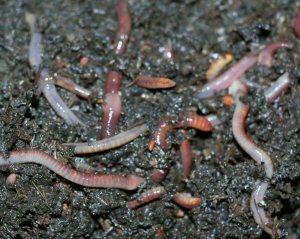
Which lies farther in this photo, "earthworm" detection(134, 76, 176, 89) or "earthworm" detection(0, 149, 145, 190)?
"earthworm" detection(134, 76, 176, 89)

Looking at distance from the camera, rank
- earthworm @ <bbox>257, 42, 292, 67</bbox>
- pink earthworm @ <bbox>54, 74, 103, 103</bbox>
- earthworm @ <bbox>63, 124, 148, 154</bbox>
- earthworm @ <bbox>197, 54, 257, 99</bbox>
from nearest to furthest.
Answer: earthworm @ <bbox>63, 124, 148, 154</bbox> < pink earthworm @ <bbox>54, 74, 103, 103</bbox> < earthworm @ <bbox>197, 54, 257, 99</bbox> < earthworm @ <bbox>257, 42, 292, 67</bbox>

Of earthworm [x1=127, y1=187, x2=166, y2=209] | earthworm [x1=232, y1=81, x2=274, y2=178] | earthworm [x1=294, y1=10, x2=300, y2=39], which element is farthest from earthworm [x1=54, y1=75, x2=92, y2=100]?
earthworm [x1=294, y1=10, x2=300, y2=39]

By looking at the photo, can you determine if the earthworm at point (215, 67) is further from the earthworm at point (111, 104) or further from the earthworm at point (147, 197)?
the earthworm at point (147, 197)

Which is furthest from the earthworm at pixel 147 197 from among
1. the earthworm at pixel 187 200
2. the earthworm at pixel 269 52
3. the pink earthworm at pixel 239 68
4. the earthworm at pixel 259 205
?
the earthworm at pixel 269 52

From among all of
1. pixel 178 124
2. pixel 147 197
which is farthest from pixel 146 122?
pixel 147 197

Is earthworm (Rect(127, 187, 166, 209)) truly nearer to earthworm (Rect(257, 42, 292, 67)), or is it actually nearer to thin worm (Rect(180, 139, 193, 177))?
thin worm (Rect(180, 139, 193, 177))
